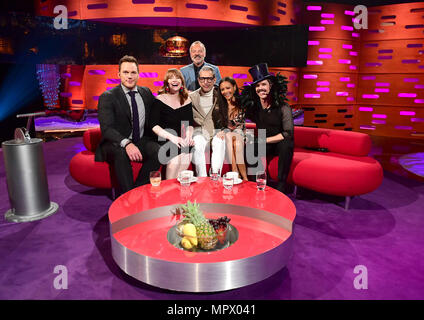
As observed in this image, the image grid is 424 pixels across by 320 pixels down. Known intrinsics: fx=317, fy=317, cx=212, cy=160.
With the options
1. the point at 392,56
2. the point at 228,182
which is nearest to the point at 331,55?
the point at 392,56

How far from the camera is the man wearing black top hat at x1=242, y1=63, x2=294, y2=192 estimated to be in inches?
125

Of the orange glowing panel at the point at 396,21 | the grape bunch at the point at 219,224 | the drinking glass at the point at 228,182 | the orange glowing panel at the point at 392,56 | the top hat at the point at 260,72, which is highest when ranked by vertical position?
the orange glowing panel at the point at 396,21

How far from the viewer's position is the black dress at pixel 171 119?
3184 mm

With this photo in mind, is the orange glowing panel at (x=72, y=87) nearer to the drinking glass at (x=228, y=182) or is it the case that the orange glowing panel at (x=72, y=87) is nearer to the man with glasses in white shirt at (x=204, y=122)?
the man with glasses in white shirt at (x=204, y=122)

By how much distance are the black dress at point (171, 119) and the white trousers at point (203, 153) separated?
12 cm

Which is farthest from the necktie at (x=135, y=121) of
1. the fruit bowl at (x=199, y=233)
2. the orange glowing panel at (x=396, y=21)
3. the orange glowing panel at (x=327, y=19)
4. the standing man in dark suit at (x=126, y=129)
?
the orange glowing panel at (x=396, y=21)

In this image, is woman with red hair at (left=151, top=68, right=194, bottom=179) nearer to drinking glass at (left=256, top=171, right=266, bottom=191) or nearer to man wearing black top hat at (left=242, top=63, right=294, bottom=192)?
man wearing black top hat at (left=242, top=63, right=294, bottom=192)

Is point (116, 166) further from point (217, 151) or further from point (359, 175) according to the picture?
point (359, 175)

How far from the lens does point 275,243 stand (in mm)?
1742

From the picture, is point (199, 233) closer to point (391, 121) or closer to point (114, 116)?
point (114, 116)

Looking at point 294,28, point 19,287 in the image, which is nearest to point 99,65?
point 294,28

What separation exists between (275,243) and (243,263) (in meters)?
0.28

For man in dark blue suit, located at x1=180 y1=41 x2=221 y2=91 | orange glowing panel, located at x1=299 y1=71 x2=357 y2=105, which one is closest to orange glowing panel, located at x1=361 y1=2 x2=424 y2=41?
orange glowing panel, located at x1=299 y1=71 x2=357 y2=105

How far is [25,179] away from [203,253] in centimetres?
192
